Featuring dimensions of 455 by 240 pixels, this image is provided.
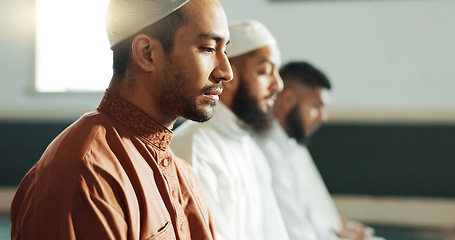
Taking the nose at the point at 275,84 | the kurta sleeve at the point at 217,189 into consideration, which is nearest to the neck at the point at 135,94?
the kurta sleeve at the point at 217,189

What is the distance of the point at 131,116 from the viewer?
4.35ft

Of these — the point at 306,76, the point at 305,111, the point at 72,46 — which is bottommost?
the point at 72,46

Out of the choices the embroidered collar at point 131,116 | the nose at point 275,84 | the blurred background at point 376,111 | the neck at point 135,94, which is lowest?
the blurred background at point 376,111

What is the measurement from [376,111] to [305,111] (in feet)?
9.33

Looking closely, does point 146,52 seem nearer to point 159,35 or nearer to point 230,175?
point 159,35

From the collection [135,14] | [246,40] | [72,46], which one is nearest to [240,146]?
[246,40]

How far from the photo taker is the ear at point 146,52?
1337 mm

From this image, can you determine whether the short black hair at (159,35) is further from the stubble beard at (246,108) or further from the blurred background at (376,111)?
the blurred background at (376,111)

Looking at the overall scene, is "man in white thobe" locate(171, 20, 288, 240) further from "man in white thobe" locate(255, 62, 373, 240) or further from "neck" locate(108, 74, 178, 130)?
"neck" locate(108, 74, 178, 130)

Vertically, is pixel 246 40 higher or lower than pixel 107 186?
higher

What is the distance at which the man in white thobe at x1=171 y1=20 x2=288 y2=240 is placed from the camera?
222 cm

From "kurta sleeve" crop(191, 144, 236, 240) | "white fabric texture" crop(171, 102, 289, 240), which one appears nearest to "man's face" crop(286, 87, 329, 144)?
"white fabric texture" crop(171, 102, 289, 240)

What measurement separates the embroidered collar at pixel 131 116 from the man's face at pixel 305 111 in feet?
8.23

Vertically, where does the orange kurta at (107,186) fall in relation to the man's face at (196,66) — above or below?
below
